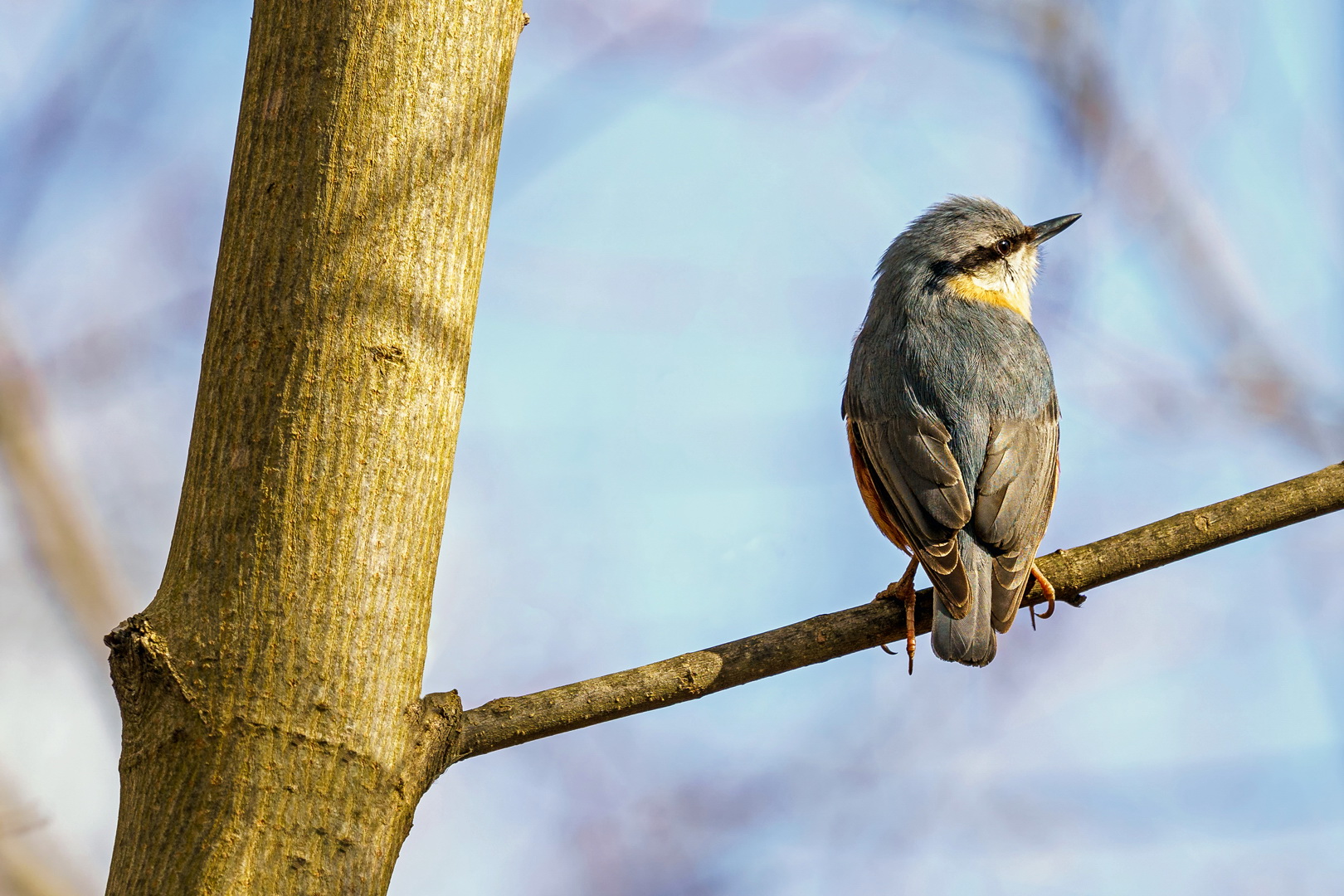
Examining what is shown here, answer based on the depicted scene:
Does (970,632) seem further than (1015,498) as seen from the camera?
No

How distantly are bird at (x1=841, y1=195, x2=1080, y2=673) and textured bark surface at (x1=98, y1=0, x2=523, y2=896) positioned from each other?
5.16 feet

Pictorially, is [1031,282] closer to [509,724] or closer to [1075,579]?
[1075,579]

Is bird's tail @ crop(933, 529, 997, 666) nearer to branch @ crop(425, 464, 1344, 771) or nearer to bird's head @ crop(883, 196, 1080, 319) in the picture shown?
branch @ crop(425, 464, 1344, 771)

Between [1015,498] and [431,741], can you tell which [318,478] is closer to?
[431,741]

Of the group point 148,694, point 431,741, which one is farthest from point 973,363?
point 148,694

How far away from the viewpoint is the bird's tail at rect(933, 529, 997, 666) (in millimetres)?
3365

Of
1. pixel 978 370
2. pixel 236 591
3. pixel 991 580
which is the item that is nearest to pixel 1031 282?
pixel 978 370

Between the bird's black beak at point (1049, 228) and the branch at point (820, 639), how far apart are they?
2572mm

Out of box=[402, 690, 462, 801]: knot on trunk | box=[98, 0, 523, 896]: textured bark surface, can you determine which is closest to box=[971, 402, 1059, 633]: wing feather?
box=[402, 690, 462, 801]: knot on trunk

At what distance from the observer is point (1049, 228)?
211 inches

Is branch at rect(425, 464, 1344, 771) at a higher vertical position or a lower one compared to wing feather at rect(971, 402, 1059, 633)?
lower

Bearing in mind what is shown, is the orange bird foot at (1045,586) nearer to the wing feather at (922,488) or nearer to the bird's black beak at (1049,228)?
the wing feather at (922,488)

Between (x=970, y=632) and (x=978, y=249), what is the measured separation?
2287 millimetres

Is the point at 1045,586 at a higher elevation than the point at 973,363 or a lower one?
lower
